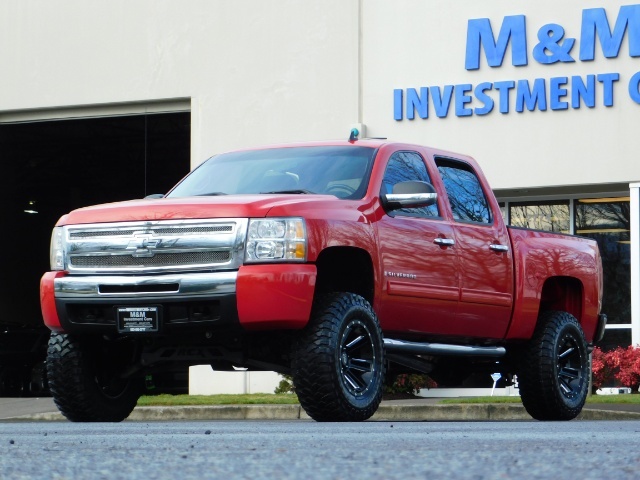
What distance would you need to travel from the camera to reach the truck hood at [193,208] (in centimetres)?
907

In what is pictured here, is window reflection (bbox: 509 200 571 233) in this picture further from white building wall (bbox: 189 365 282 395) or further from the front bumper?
the front bumper

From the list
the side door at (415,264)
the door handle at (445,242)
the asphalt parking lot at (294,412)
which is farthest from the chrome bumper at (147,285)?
the asphalt parking lot at (294,412)

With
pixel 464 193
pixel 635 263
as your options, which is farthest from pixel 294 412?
pixel 635 263

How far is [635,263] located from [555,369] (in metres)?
9.27

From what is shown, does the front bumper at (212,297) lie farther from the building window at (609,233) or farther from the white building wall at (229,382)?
the white building wall at (229,382)

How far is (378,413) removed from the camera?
1566cm

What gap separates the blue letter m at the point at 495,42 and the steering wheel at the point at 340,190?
11272 mm

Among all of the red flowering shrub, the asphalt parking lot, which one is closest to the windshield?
the asphalt parking lot

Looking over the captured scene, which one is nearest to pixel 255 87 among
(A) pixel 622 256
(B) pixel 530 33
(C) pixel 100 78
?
(C) pixel 100 78

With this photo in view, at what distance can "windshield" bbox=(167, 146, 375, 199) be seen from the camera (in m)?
10.1

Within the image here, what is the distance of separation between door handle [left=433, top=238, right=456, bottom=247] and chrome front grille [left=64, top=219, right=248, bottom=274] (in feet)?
6.10

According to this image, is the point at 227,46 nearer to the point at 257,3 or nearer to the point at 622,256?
the point at 257,3

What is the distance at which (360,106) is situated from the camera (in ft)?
72.3

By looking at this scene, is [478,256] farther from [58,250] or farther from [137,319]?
[58,250]
